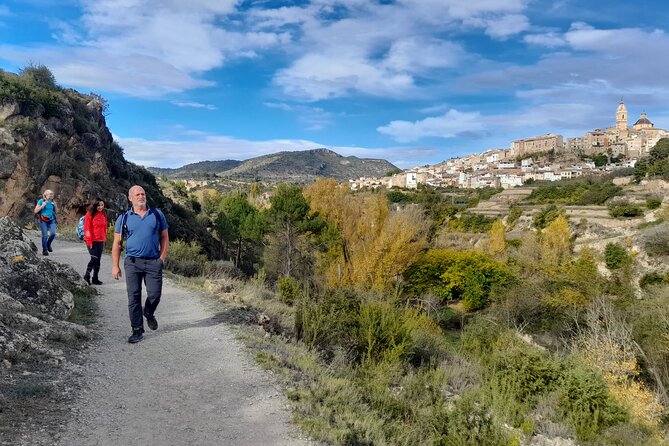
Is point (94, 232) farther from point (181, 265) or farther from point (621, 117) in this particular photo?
point (621, 117)

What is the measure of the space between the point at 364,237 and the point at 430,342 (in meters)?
16.6

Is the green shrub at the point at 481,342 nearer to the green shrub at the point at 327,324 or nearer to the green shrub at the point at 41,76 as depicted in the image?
the green shrub at the point at 327,324

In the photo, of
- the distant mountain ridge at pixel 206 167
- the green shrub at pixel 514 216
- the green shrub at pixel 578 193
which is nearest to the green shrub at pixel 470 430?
the green shrub at pixel 514 216

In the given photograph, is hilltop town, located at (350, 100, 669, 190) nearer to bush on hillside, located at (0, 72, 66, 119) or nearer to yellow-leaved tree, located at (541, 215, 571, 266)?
yellow-leaved tree, located at (541, 215, 571, 266)

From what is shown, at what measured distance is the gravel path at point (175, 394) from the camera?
3271 millimetres

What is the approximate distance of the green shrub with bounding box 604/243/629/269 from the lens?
112ft

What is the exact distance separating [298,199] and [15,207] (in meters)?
13.6

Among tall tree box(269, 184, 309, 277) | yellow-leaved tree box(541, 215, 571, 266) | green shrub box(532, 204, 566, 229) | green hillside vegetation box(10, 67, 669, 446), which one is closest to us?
green hillside vegetation box(10, 67, 669, 446)

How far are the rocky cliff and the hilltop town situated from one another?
7367 centimetres

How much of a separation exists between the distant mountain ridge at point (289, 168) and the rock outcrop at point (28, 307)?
11187cm

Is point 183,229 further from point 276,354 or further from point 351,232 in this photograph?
point 276,354

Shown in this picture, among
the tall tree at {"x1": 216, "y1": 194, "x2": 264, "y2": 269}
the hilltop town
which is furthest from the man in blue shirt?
the hilltop town

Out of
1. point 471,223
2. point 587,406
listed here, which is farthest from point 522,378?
point 471,223

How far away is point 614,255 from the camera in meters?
35.0
